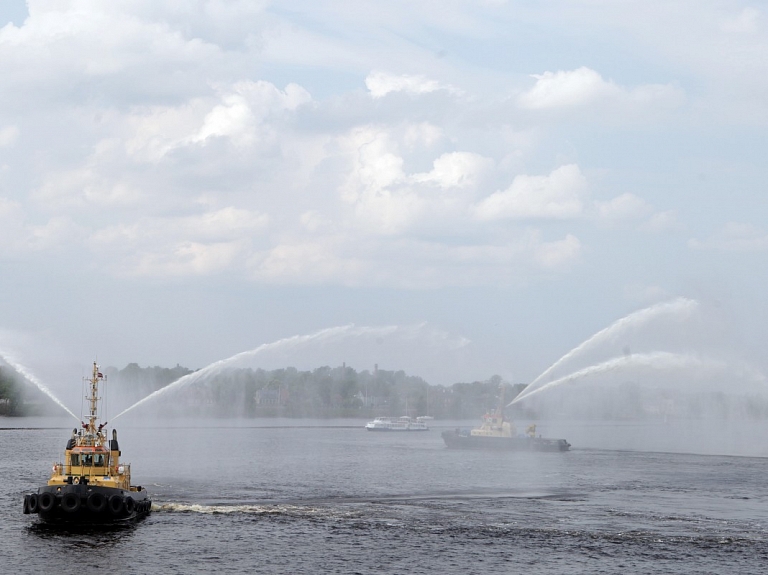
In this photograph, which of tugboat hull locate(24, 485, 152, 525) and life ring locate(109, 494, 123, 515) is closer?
tugboat hull locate(24, 485, 152, 525)

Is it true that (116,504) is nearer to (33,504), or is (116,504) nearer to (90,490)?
(90,490)

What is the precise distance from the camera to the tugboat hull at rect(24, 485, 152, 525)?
58.0m

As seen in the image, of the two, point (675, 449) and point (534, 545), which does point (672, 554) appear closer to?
point (534, 545)

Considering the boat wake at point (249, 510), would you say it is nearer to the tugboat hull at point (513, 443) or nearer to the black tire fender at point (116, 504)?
the black tire fender at point (116, 504)

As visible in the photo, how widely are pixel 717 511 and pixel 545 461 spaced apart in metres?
49.2

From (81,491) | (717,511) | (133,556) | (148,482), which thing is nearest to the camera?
(133,556)

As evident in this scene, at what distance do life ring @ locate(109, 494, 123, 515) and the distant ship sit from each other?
279 ft

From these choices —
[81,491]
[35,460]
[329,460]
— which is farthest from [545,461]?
[81,491]

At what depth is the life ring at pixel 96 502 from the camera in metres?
58.2

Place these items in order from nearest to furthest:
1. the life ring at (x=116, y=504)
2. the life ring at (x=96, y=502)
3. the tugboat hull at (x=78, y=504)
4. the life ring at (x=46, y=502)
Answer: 1. the life ring at (x=46, y=502)
2. the tugboat hull at (x=78, y=504)
3. the life ring at (x=96, y=502)
4. the life ring at (x=116, y=504)

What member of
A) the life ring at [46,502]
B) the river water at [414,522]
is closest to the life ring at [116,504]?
the river water at [414,522]

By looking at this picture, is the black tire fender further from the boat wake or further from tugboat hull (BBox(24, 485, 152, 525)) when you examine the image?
the boat wake

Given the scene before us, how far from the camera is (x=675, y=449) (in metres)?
152

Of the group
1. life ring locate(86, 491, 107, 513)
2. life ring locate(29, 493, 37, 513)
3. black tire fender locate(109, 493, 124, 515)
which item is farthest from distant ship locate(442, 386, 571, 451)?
life ring locate(29, 493, 37, 513)
